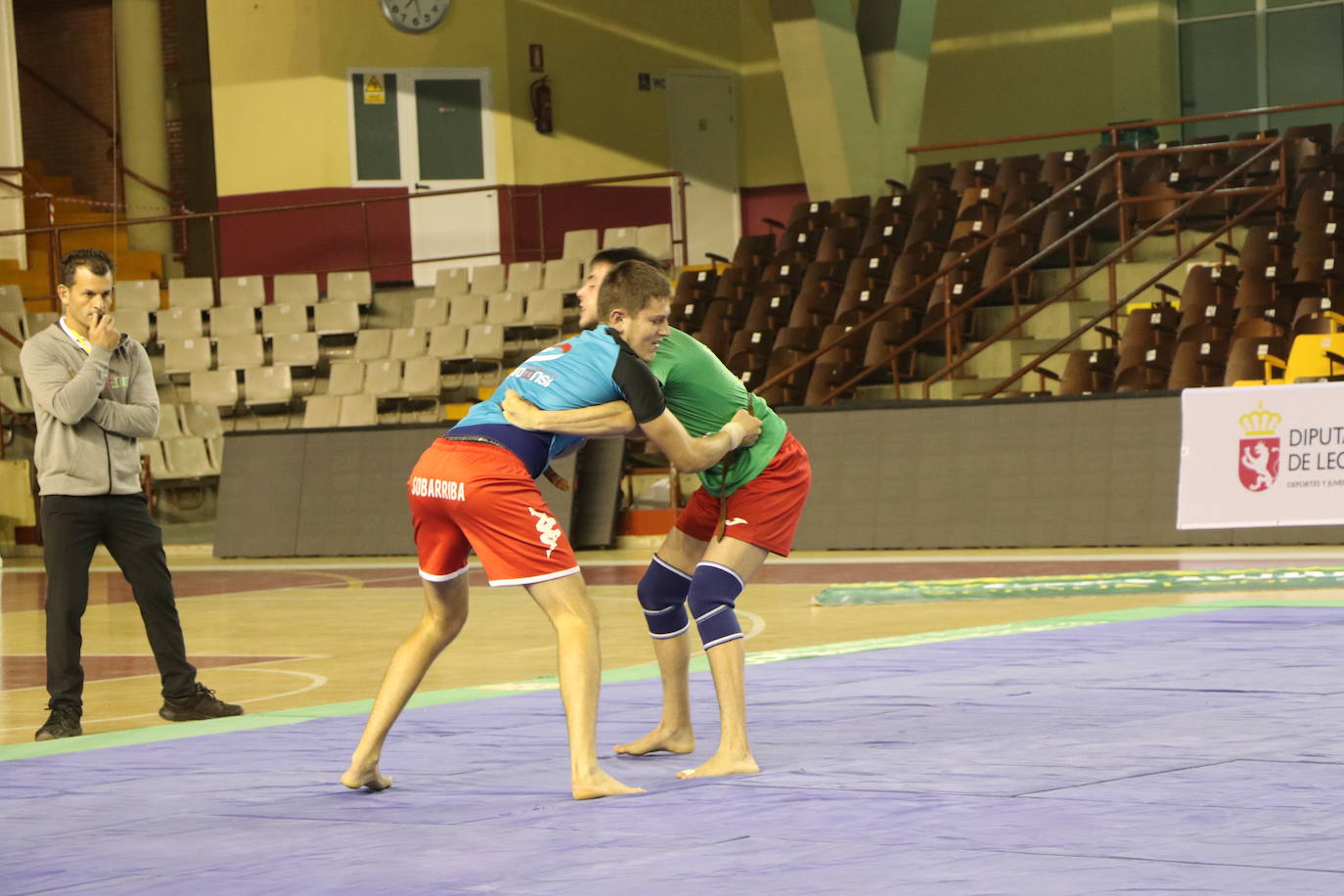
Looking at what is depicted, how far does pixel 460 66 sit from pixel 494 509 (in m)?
24.0

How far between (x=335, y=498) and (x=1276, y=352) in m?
9.74

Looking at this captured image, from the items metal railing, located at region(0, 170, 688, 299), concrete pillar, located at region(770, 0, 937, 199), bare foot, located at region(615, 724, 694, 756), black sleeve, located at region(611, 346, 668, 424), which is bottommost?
bare foot, located at region(615, 724, 694, 756)

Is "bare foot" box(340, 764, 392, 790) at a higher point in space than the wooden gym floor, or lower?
higher

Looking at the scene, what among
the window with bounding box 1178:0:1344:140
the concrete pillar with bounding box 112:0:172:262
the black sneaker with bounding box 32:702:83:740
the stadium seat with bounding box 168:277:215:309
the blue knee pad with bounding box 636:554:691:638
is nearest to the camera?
the blue knee pad with bounding box 636:554:691:638

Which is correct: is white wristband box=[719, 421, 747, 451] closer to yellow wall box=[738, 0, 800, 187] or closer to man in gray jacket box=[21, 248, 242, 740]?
man in gray jacket box=[21, 248, 242, 740]

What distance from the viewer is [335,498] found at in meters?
20.9

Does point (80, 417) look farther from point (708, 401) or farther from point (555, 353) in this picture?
point (708, 401)

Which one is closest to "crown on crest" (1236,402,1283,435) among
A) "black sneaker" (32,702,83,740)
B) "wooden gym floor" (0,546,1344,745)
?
"wooden gym floor" (0,546,1344,745)

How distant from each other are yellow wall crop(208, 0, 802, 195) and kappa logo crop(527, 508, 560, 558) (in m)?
23.5

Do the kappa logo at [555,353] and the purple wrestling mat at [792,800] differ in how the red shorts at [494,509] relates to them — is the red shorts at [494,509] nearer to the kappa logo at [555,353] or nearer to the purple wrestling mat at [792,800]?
the kappa logo at [555,353]

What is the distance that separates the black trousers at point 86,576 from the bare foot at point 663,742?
8.30ft

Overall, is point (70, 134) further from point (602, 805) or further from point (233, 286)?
point (602, 805)

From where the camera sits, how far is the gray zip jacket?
8.08m

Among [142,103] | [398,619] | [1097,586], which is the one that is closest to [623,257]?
[1097,586]
